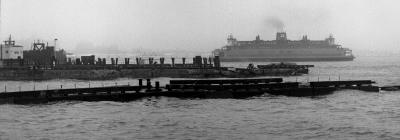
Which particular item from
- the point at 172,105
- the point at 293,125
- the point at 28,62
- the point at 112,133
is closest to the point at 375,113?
the point at 293,125

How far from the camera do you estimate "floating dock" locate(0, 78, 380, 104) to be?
3572cm

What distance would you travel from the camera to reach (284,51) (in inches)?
7062

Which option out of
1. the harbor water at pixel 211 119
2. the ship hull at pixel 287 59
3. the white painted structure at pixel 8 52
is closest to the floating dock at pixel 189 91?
the harbor water at pixel 211 119

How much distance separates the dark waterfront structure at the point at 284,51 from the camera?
178500 mm

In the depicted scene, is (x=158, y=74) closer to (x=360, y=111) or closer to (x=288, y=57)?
(x=360, y=111)

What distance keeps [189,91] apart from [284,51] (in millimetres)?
144113

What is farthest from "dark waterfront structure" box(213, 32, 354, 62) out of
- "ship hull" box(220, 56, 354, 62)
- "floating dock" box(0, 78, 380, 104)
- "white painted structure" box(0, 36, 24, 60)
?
"floating dock" box(0, 78, 380, 104)

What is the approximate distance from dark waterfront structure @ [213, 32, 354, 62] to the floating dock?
135502mm

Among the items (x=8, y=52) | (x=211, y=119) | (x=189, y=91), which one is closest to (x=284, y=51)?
(x=8, y=52)

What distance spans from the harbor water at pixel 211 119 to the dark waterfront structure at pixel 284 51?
141 m

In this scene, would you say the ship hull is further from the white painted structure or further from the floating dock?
the floating dock

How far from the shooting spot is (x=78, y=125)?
1056 inches

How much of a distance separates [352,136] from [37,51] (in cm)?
6487

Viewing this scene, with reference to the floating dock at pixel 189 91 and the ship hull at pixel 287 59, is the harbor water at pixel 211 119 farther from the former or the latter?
the ship hull at pixel 287 59
